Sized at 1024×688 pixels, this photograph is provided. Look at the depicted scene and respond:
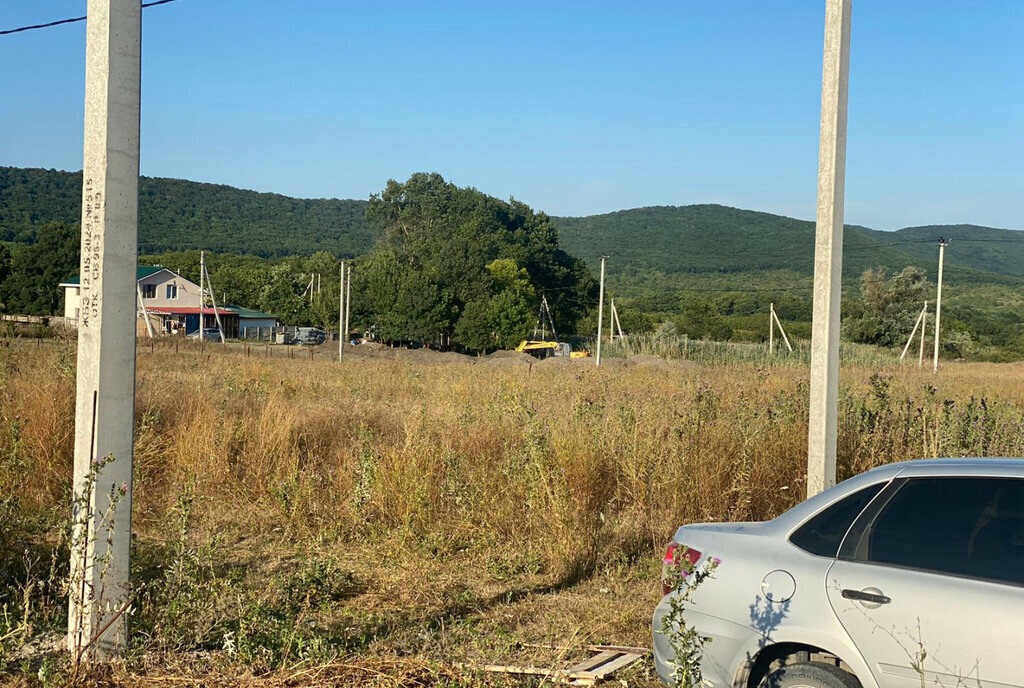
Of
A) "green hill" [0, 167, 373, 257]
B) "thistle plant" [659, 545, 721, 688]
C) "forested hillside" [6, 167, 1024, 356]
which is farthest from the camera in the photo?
"green hill" [0, 167, 373, 257]

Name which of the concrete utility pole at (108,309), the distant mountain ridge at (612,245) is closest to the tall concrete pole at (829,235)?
the concrete utility pole at (108,309)

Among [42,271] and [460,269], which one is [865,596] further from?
[42,271]

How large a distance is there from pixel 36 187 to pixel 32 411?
472 feet

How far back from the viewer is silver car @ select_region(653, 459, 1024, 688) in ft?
12.5

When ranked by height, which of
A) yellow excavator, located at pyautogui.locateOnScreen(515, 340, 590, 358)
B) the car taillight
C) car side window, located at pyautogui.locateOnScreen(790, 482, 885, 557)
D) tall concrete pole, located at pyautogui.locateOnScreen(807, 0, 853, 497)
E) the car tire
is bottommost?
yellow excavator, located at pyautogui.locateOnScreen(515, 340, 590, 358)

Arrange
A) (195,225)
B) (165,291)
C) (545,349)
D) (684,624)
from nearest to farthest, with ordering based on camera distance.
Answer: (684,624), (545,349), (165,291), (195,225)

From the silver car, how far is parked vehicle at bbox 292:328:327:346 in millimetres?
76531


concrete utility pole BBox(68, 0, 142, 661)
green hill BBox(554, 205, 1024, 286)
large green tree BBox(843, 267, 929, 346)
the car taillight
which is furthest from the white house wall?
green hill BBox(554, 205, 1024, 286)

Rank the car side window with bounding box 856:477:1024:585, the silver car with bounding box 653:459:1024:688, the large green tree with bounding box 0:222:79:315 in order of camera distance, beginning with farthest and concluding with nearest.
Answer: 1. the large green tree with bounding box 0:222:79:315
2. the car side window with bounding box 856:477:1024:585
3. the silver car with bounding box 653:459:1024:688

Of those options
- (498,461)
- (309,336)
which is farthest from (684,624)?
(309,336)

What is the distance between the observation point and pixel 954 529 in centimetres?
407

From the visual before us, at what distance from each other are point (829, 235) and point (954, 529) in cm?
354

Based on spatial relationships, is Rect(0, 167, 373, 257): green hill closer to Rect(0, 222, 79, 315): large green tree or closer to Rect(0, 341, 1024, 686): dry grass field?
Rect(0, 222, 79, 315): large green tree

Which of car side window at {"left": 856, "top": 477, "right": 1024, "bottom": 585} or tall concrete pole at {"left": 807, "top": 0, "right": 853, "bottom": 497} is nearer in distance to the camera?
car side window at {"left": 856, "top": 477, "right": 1024, "bottom": 585}
